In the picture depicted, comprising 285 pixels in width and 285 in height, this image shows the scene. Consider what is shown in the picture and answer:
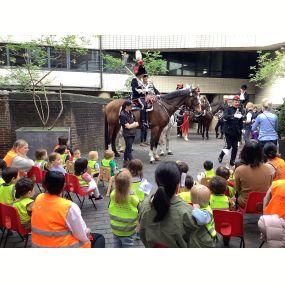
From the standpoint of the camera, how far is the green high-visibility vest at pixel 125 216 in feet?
11.5

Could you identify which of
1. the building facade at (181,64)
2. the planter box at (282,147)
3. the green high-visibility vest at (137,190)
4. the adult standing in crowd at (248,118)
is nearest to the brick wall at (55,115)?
the adult standing in crowd at (248,118)

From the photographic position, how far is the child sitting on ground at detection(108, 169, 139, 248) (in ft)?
11.2

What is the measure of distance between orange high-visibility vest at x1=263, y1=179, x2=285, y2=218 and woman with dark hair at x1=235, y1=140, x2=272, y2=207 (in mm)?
953

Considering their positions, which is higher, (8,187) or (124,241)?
(8,187)

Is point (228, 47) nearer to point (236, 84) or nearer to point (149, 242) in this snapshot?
point (236, 84)

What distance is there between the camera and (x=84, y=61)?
23500 mm

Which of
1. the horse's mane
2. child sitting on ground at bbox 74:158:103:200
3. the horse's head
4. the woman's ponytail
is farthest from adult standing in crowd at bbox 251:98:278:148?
the woman's ponytail

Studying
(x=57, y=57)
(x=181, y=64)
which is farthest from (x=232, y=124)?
(x=181, y=64)

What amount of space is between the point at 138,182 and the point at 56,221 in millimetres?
1494

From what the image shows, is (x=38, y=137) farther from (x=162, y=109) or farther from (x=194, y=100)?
(x=194, y=100)

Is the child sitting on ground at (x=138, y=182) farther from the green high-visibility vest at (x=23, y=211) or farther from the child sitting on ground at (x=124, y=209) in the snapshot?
the green high-visibility vest at (x=23, y=211)

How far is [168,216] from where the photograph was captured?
2.43 metres

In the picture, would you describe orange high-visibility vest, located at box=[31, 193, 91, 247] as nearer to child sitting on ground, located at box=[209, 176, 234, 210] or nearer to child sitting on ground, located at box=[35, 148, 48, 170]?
child sitting on ground, located at box=[209, 176, 234, 210]

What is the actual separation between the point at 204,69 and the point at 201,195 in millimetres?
25049
